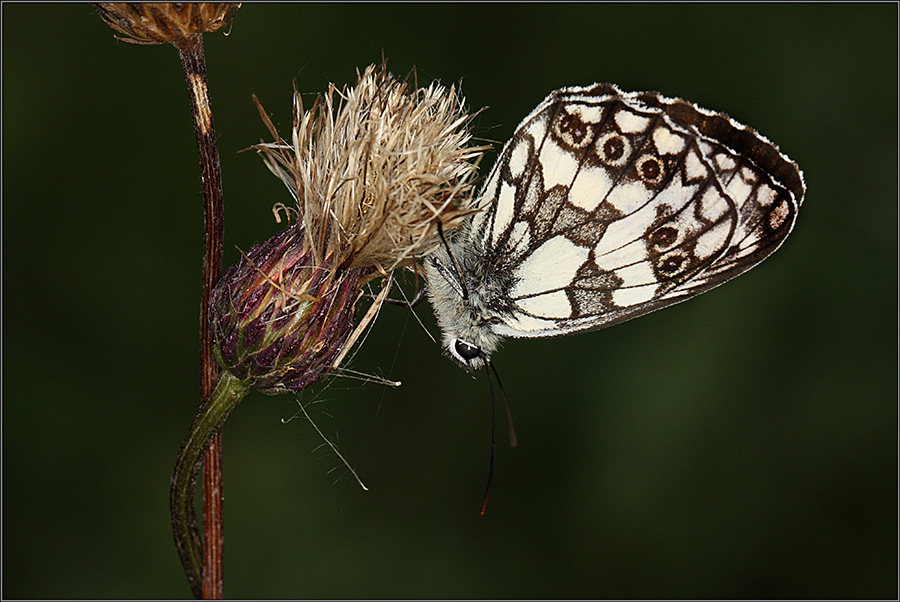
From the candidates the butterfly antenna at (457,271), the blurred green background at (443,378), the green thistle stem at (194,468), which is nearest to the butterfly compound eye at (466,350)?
the butterfly antenna at (457,271)

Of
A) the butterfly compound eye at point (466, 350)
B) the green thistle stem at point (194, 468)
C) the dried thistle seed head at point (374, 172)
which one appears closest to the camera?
the green thistle stem at point (194, 468)

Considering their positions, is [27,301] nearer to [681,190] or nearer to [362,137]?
[362,137]

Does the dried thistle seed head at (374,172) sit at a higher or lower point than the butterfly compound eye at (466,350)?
higher

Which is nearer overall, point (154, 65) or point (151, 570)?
point (151, 570)

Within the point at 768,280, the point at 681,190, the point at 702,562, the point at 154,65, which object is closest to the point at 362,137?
the point at 681,190

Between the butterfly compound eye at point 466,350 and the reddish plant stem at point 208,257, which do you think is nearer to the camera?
the reddish plant stem at point 208,257

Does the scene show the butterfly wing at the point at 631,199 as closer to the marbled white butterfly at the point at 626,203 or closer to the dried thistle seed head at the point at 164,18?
the marbled white butterfly at the point at 626,203

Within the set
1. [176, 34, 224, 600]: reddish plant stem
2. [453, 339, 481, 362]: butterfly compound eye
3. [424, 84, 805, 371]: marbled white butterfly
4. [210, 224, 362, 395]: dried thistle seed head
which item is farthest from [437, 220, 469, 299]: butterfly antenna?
[176, 34, 224, 600]: reddish plant stem
